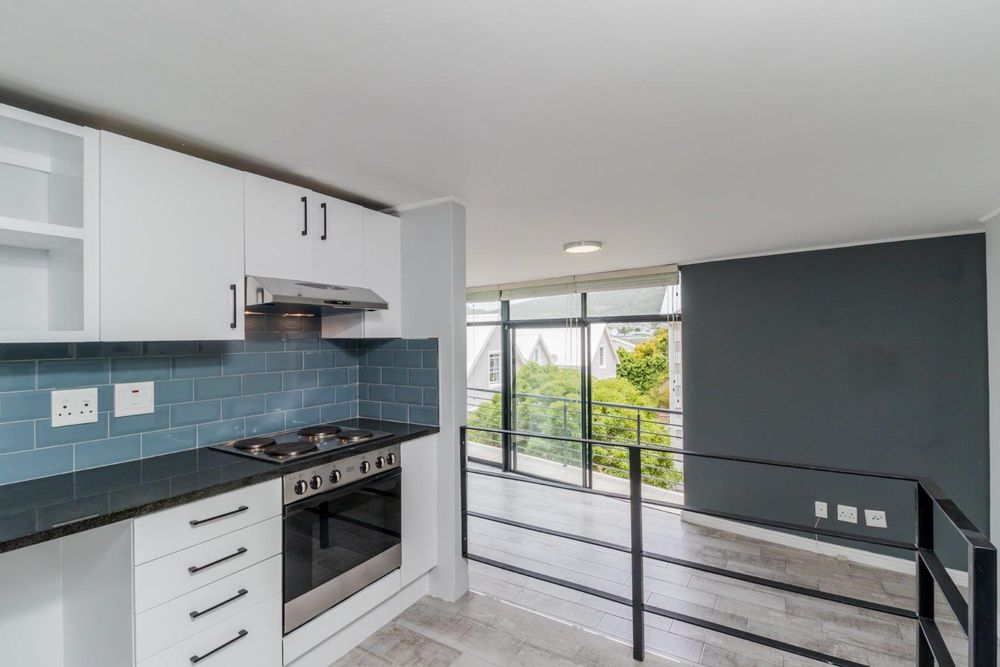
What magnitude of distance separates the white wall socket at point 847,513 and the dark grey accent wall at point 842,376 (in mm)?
41

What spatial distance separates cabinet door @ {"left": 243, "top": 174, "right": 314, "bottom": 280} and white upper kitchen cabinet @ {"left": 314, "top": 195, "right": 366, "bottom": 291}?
27 millimetres

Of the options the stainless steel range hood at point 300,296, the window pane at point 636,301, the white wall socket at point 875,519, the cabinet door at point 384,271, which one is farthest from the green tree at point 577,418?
the stainless steel range hood at point 300,296

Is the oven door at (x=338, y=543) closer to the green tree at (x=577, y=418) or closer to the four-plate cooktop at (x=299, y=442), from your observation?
the four-plate cooktop at (x=299, y=442)

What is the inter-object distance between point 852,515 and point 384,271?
367cm

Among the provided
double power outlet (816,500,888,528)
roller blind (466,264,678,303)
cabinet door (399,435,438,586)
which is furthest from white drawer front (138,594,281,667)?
roller blind (466,264,678,303)

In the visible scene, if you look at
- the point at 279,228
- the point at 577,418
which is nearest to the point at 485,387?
the point at 577,418

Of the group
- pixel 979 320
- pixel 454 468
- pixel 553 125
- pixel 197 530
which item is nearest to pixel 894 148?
pixel 553 125

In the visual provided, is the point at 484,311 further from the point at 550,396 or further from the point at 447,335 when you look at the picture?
the point at 447,335

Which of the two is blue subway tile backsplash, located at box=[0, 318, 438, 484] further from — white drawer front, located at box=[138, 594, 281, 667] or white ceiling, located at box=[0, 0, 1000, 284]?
white ceiling, located at box=[0, 0, 1000, 284]

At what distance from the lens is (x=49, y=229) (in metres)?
1.46

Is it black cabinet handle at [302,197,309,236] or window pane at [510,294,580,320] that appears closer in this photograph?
black cabinet handle at [302,197,309,236]

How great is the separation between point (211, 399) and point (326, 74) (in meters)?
1.63

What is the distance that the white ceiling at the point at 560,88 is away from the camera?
106cm

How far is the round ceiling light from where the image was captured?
132 inches
